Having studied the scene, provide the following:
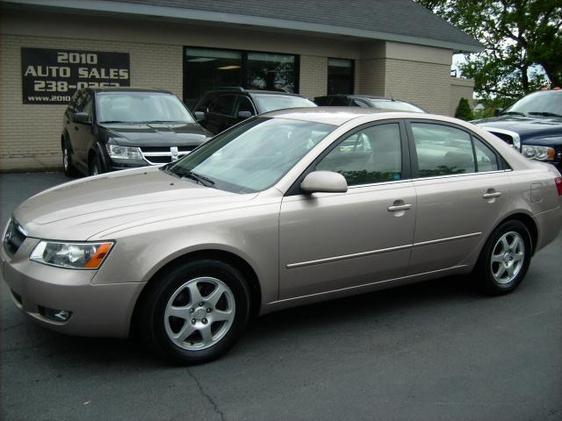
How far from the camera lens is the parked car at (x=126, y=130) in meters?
8.20

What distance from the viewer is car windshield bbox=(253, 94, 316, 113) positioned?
11.3 meters

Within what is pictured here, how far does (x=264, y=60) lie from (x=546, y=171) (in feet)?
37.4

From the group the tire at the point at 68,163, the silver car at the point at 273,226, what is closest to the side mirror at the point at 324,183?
the silver car at the point at 273,226

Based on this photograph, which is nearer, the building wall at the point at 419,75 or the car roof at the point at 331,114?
the car roof at the point at 331,114

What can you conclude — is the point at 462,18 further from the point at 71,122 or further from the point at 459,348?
the point at 459,348

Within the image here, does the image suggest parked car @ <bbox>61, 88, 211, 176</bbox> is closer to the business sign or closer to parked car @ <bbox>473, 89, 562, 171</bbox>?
the business sign

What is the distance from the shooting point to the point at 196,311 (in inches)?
145

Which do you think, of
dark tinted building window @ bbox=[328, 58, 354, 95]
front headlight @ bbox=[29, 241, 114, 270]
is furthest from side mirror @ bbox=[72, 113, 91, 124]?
dark tinted building window @ bbox=[328, 58, 354, 95]

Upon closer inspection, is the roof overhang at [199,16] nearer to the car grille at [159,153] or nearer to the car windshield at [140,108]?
the car windshield at [140,108]

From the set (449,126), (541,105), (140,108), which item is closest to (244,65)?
(140,108)

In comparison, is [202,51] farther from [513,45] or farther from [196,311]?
[513,45]

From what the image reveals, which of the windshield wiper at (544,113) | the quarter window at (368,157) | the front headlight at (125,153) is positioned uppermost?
the windshield wiper at (544,113)

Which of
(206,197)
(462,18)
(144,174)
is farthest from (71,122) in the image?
(462,18)

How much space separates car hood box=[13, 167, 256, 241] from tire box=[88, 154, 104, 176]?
4141 millimetres
